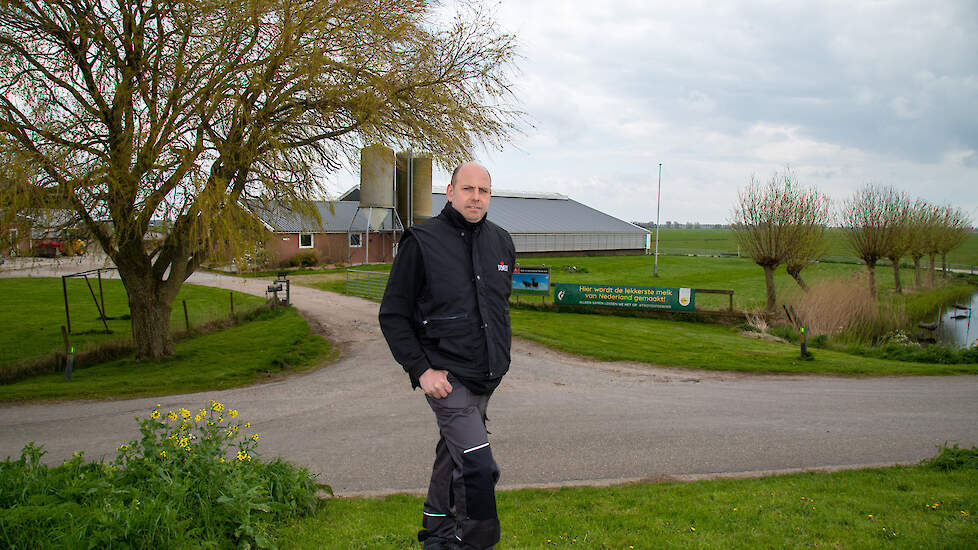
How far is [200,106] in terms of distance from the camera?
1180cm

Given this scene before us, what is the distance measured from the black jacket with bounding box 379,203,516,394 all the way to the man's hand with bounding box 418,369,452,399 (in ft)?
0.12

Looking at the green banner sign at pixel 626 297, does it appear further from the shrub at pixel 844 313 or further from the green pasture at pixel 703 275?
the green pasture at pixel 703 275

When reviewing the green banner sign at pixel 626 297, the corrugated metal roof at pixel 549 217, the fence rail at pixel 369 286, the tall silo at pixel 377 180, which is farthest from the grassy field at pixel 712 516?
the corrugated metal roof at pixel 549 217

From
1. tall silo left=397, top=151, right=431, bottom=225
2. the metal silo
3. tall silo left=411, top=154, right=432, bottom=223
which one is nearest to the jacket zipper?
the metal silo

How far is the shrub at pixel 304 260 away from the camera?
41812 mm

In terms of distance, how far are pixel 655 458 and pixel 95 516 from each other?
548cm

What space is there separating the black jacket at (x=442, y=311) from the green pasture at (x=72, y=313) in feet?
46.2


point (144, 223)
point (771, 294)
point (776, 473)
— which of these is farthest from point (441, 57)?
point (771, 294)

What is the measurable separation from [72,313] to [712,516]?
2515cm

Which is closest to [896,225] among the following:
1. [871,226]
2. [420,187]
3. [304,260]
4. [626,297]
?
[871,226]

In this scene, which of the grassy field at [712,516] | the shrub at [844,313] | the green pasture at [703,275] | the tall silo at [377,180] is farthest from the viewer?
the green pasture at [703,275]

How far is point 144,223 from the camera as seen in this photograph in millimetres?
11945

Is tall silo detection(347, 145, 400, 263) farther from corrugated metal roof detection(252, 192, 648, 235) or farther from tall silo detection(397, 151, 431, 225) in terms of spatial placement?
corrugated metal roof detection(252, 192, 648, 235)

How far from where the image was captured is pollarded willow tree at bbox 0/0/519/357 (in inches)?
443
